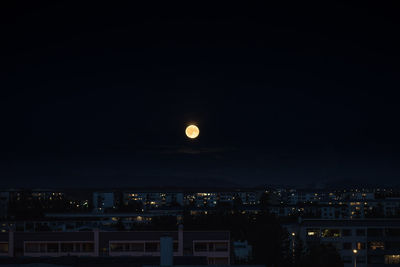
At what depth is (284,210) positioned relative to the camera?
132625 millimetres

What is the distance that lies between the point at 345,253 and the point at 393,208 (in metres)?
82.1

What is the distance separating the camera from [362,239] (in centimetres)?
6438

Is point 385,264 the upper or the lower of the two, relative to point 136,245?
lower

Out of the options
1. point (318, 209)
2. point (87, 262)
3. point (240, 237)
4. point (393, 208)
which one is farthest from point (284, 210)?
point (87, 262)

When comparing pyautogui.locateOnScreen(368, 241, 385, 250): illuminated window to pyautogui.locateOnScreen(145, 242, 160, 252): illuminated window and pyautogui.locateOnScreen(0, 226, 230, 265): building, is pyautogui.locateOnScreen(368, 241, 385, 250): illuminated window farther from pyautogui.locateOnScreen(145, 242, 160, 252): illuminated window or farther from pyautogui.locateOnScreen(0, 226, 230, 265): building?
→ pyautogui.locateOnScreen(145, 242, 160, 252): illuminated window

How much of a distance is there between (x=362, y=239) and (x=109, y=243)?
32.4 meters

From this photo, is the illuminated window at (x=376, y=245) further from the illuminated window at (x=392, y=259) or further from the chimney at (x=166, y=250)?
the chimney at (x=166, y=250)

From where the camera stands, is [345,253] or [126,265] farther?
[345,253]

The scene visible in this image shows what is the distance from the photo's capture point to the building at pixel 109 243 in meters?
44.9

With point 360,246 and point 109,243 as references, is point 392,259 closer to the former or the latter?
point 360,246

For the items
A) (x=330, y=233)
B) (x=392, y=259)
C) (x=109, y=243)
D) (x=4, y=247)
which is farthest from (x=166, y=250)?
(x=392, y=259)

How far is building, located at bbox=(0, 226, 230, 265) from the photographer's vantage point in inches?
1768

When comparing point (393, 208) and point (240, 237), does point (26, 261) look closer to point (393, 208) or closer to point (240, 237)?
point (240, 237)

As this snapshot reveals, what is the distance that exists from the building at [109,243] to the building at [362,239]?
21748 millimetres
